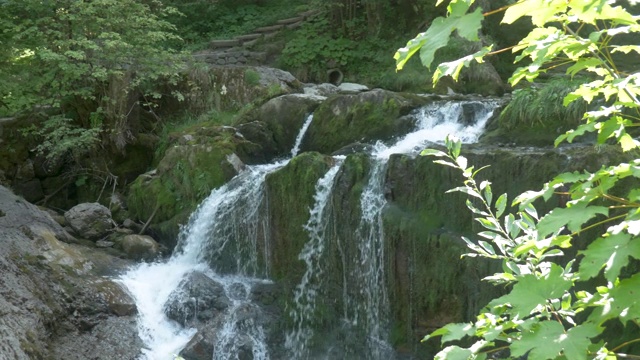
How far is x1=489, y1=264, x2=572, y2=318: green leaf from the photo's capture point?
1.81 meters

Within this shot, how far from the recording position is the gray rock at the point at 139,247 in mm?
10230

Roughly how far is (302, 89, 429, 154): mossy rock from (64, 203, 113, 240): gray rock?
3131mm

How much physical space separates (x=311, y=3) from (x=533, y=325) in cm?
1579

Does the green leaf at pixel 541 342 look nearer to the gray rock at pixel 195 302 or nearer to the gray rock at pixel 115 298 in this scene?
the gray rock at pixel 195 302

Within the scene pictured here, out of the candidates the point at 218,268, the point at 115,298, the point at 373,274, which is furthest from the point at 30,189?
the point at 373,274

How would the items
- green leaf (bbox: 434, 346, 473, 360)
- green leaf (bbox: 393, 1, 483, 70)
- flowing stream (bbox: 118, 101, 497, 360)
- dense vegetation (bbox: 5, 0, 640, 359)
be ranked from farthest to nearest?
flowing stream (bbox: 118, 101, 497, 360) < green leaf (bbox: 434, 346, 473, 360) < dense vegetation (bbox: 5, 0, 640, 359) < green leaf (bbox: 393, 1, 483, 70)

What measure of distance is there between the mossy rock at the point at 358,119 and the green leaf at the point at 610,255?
914 centimetres

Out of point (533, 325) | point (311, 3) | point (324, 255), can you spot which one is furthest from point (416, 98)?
point (533, 325)

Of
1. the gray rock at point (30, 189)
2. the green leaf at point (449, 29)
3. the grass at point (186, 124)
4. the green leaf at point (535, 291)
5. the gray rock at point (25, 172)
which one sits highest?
the green leaf at point (449, 29)

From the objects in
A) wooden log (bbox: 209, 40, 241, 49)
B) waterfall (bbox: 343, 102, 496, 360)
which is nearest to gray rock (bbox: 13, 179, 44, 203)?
wooden log (bbox: 209, 40, 241, 49)

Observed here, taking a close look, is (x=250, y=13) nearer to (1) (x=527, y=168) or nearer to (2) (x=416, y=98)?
(2) (x=416, y=98)

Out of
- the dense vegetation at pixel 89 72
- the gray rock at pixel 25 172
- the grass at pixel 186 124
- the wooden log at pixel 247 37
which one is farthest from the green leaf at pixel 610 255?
the wooden log at pixel 247 37

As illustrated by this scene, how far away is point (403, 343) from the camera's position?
8.20 metres

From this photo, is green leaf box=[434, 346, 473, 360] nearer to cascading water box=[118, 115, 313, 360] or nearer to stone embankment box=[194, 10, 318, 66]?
cascading water box=[118, 115, 313, 360]
